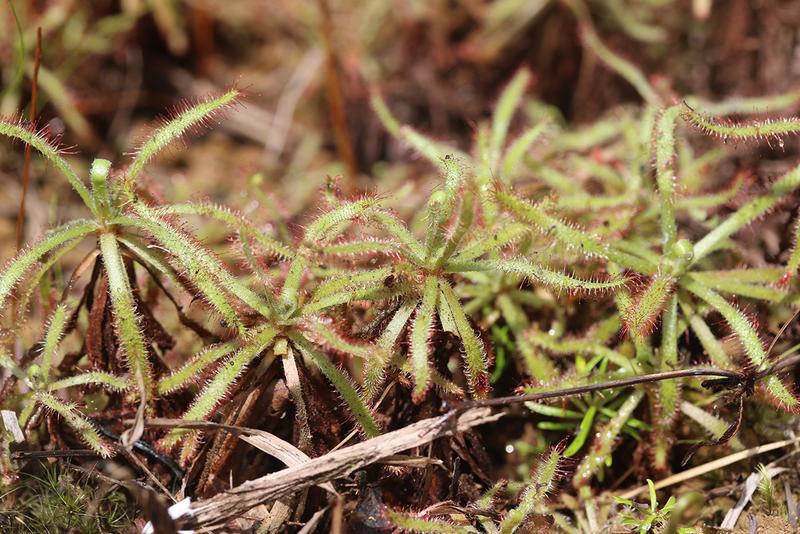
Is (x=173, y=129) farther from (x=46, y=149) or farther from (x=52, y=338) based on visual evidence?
(x=52, y=338)

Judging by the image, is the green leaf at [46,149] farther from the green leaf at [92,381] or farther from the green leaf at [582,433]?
the green leaf at [582,433]

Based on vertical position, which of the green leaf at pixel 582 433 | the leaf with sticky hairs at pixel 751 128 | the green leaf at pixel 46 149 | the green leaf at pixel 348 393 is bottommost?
the green leaf at pixel 582 433

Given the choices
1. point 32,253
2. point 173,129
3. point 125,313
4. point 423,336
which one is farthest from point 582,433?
point 32,253

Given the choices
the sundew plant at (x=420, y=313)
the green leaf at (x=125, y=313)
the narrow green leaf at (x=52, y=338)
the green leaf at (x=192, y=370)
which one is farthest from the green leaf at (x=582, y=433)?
the narrow green leaf at (x=52, y=338)

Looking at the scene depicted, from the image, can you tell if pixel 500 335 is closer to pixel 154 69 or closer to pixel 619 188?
pixel 619 188

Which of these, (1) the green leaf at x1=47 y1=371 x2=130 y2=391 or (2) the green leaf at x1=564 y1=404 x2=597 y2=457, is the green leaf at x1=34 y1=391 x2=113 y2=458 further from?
(2) the green leaf at x1=564 y1=404 x2=597 y2=457

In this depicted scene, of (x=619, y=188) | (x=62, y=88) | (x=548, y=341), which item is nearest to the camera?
(x=548, y=341)

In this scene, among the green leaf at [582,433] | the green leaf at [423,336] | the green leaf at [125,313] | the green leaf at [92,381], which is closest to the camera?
the green leaf at [423,336]

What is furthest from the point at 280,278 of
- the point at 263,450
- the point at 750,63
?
the point at 750,63
